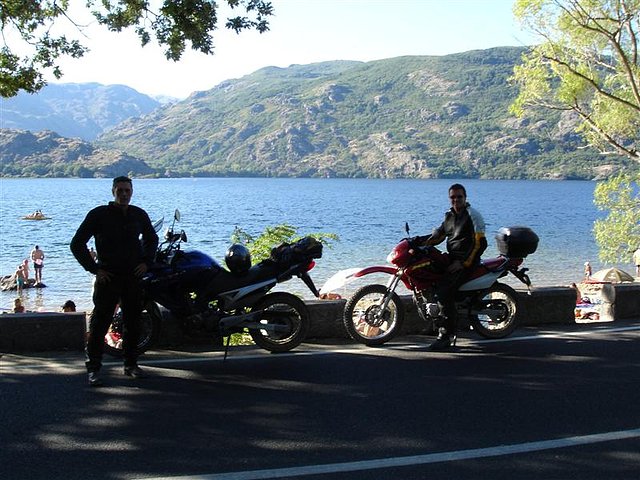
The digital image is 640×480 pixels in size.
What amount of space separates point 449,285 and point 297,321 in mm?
1733

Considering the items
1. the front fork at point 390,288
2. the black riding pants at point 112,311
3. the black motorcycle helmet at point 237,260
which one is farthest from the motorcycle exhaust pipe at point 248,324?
the front fork at point 390,288

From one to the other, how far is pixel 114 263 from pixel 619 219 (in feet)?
82.0

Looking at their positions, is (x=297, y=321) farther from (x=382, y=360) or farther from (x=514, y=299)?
(x=514, y=299)

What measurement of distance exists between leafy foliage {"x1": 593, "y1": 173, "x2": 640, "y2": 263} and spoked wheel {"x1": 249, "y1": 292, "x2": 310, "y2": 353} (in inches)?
889

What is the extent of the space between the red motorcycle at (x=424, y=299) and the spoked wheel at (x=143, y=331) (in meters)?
2.06

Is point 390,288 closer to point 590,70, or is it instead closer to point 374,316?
point 374,316

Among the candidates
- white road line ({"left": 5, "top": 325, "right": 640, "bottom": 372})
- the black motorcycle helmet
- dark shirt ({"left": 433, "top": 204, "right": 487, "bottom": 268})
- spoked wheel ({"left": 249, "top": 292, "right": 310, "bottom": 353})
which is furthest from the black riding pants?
dark shirt ({"left": 433, "top": 204, "right": 487, "bottom": 268})

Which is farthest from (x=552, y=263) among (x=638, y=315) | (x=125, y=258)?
(x=125, y=258)

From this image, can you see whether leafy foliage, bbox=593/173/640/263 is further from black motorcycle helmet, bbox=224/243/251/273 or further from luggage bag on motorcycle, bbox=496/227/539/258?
black motorcycle helmet, bbox=224/243/251/273

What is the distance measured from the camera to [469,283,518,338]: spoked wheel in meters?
8.59

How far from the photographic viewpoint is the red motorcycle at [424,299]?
27.1 feet

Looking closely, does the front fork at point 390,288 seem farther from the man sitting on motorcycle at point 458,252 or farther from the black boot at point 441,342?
the black boot at point 441,342

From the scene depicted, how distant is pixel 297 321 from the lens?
786cm

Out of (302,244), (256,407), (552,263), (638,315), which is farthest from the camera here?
(552,263)
